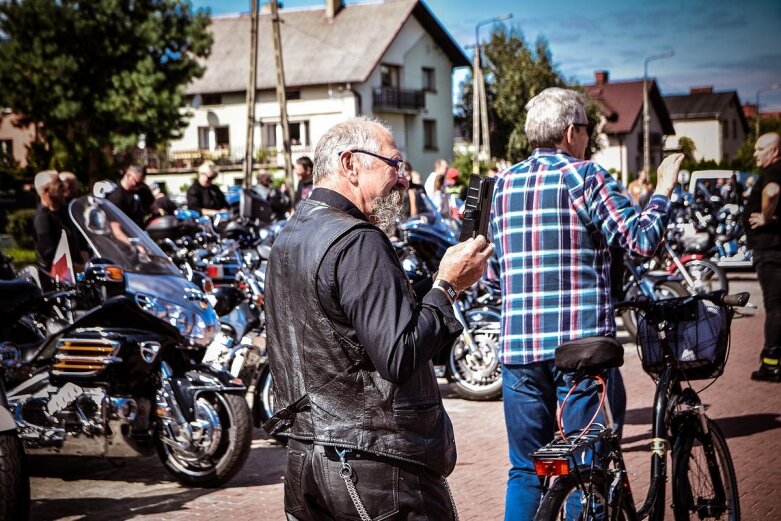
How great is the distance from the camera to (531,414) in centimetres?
413

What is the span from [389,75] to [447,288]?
175ft

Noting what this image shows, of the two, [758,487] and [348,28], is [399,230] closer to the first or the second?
[758,487]

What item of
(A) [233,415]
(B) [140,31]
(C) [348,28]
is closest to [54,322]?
(A) [233,415]

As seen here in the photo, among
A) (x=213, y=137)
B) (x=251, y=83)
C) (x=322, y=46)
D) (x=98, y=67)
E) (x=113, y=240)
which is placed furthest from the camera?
(x=213, y=137)

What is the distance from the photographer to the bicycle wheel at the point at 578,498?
3123 mm

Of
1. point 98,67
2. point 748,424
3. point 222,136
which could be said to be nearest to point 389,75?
point 222,136

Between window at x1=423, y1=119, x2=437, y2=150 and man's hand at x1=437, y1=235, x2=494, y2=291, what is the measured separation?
54.2 meters

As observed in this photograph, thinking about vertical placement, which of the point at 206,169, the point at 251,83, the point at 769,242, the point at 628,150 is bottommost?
the point at 769,242

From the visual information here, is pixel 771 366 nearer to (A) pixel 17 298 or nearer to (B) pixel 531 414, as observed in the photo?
(B) pixel 531 414

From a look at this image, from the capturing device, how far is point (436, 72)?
191 ft

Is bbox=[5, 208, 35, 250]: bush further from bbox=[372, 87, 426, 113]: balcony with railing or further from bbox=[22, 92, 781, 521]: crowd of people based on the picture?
bbox=[22, 92, 781, 521]: crowd of people

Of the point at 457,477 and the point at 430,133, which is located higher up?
the point at 430,133

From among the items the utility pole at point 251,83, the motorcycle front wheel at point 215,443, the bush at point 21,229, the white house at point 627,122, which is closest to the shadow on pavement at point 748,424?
the motorcycle front wheel at point 215,443

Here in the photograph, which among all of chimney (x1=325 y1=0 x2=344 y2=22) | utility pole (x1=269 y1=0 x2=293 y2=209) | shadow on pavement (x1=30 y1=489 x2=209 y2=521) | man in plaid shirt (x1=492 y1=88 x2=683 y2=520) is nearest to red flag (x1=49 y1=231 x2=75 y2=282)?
shadow on pavement (x1=30 y1=489 x2=209 y2=521)
